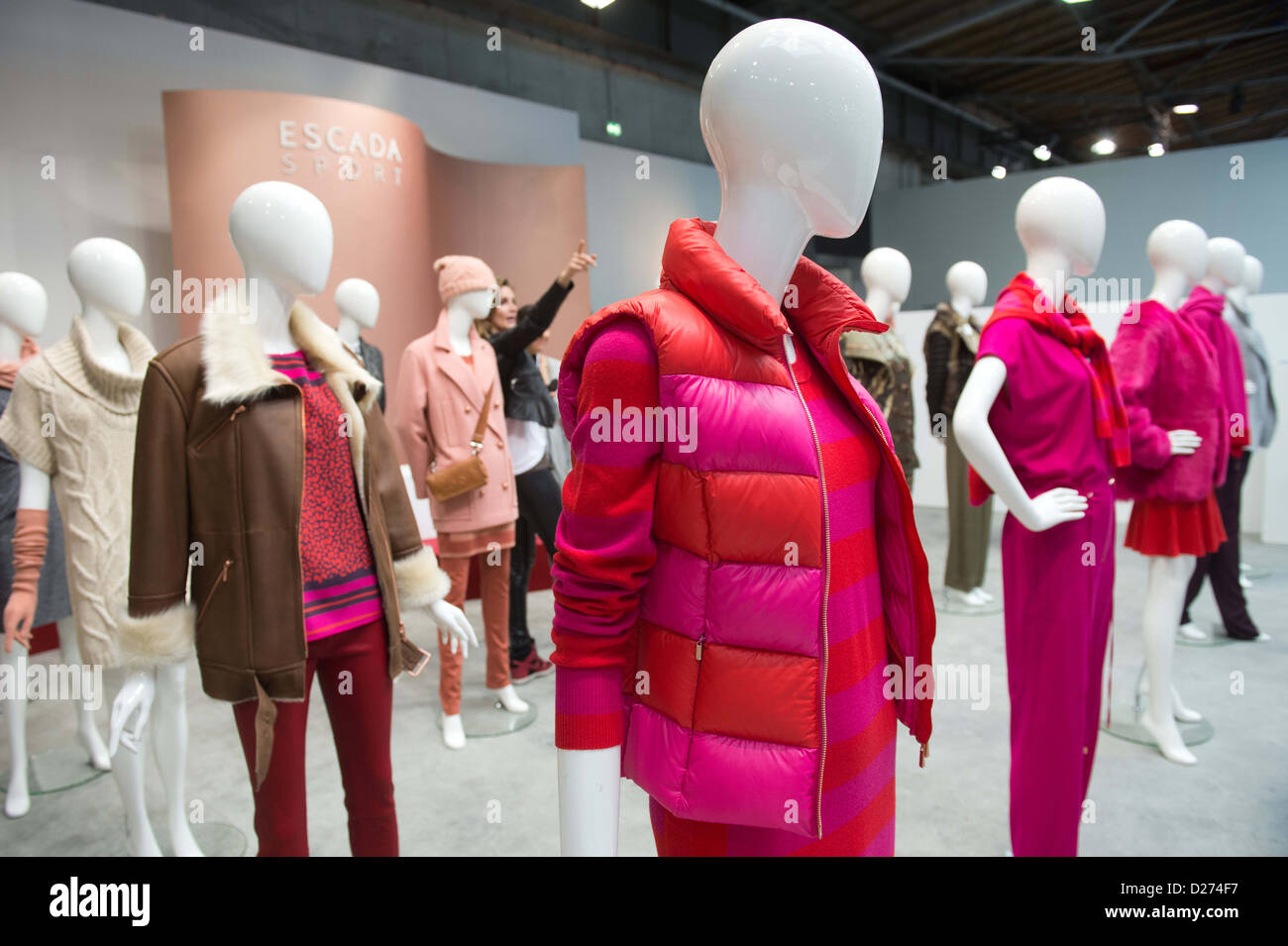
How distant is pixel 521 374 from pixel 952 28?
285 inches

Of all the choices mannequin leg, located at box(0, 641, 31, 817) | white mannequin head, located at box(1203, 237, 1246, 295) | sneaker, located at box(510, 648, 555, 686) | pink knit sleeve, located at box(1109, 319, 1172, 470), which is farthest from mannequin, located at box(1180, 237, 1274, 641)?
mannequin leg, located at box(0, 641, 31, 817)

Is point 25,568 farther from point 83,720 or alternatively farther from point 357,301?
point 357,301

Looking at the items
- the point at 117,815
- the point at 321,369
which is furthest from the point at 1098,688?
the point at 117,815

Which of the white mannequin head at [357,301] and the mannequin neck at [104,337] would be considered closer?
the mannequin neck at [104,337]

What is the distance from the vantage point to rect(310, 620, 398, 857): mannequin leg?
158 centimetres

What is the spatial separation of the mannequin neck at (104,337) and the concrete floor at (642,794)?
4.64ft

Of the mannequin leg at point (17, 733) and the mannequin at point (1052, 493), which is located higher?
the mannequin at point (1052, 493)

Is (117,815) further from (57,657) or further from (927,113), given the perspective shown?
(927,113)

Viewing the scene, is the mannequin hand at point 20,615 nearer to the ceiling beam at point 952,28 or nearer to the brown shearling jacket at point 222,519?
the brown shearling jacket at point 222,519

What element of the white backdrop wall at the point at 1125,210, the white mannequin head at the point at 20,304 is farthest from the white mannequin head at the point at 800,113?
the white backdrop wall at the point at 1125,210

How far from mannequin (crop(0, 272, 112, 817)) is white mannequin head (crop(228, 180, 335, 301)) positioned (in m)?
1.80

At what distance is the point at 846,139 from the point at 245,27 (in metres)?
5.90

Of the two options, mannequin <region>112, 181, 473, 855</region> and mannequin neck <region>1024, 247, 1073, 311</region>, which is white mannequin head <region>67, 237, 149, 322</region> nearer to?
mannequin <region>112, 181, 473, 855</region>

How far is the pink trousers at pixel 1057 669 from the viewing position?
1885 mm
